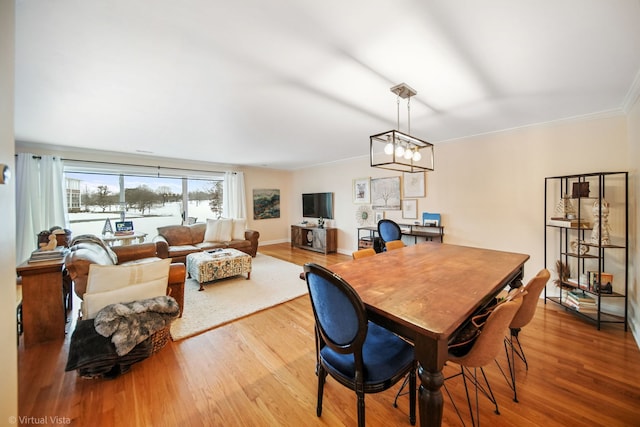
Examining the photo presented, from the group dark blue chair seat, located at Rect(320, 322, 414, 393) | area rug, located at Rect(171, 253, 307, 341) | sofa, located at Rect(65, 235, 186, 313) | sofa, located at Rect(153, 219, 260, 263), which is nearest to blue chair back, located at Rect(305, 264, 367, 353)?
dark blue chair seat, located at Rect(320, 322, 414, 393)

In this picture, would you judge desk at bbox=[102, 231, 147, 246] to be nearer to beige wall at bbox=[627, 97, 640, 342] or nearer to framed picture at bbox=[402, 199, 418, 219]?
framed picture at bbox=[402, 199, 418, 219]

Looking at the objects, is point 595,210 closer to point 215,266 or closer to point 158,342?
point 158,342

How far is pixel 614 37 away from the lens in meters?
1.48

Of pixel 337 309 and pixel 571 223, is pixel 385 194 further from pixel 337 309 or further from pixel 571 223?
pixel 337 309

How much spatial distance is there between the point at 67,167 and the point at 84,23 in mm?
4481

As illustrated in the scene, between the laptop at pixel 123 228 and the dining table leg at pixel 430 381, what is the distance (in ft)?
18.3

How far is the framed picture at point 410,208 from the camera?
14.7 ft

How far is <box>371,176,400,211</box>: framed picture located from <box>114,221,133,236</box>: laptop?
5044 millimetres

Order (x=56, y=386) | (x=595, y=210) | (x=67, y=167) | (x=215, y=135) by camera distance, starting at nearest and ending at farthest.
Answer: (x=56, y=386)
(x=595, y=210)
(x=215, y=135)
(x=67, y=167)

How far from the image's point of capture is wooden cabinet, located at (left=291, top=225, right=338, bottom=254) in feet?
19.2

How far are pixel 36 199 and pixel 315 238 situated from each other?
515 centimetres

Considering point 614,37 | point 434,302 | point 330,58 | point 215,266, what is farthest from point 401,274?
point 215,266

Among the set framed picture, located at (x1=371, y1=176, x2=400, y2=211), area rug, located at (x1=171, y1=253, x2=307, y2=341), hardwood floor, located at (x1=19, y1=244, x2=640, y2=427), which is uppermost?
framed picture, located at (x1=371, y1=176, x2=400, y2=211)

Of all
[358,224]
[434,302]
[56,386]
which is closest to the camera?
[434,302]
